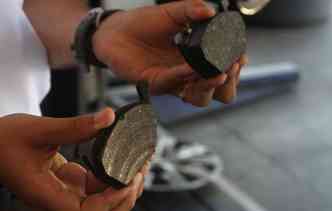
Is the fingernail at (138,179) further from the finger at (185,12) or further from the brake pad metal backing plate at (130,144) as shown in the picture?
the finger at (185,12)

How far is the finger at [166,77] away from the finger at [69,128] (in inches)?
6.4

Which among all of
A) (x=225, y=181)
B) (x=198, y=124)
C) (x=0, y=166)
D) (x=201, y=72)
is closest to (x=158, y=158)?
(x=225, y=181)

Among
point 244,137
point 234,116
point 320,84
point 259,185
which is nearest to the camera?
point 259,185

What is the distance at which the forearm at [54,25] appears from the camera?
1.90ft

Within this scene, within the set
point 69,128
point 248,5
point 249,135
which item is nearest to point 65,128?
point 69,128

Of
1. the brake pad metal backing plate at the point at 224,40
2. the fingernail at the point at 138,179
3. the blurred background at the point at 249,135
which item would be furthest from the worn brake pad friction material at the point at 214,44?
the blurred background at the point at 249,135

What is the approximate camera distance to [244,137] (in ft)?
5.43

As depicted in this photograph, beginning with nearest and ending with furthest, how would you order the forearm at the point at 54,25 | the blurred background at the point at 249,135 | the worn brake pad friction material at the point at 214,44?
1. the worn brake pad friction material at the point at 214,44
2. the forearm at the point at 54,25
3. the blurred background at the point at 249,135

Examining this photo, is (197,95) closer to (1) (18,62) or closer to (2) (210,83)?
(2) (210,83)

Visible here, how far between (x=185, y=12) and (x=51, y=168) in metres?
0.19

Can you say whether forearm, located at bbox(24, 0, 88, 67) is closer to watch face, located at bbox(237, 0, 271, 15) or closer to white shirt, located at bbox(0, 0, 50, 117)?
white shirt, located at bbox(0, 0, 50, 117)

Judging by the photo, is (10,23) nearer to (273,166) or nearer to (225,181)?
(225,181)

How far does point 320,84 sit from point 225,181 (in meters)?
0.74

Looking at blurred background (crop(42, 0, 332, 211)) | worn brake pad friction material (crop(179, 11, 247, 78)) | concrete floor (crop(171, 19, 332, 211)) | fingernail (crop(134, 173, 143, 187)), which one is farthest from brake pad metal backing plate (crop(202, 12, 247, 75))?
concrete floor (crop(171, 19, 332, 211))
